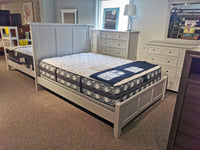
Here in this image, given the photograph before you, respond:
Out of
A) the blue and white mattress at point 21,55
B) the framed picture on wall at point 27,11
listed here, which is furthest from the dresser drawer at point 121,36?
the framed picture on wall at point 27,11

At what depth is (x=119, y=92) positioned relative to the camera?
6.49ft

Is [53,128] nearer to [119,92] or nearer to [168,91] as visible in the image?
[119,92]

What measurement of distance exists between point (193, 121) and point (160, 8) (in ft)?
9.68

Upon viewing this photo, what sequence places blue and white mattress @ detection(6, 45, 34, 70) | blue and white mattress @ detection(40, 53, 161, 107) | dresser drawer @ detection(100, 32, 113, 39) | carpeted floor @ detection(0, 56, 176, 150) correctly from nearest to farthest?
carpeted floor @ detection(0, 56, 176, 150), blue and white mattress @ detection(40, 53, 161, 107), blue and white mattress @ detection(6, 45, 34, 70), dresser drawer @ detection(100, 32, 113, 39)

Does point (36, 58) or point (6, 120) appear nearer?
point (6, 120)

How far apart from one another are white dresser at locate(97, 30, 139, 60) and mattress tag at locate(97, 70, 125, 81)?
5.20 ft

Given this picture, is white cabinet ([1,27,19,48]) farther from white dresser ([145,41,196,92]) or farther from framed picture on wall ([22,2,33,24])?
white dresser ([145,41,196,92])

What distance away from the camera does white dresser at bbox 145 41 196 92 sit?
119 inches

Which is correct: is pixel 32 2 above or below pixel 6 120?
above

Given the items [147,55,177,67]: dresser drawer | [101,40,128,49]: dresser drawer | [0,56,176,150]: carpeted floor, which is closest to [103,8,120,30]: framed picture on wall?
[101,40,128,49]: dresser drawer

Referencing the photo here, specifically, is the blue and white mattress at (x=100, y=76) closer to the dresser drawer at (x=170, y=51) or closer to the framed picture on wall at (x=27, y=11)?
the dresser drawer at (x=170, y=51)

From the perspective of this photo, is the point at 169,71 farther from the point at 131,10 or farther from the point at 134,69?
the point at 131,10

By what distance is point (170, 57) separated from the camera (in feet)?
10.3

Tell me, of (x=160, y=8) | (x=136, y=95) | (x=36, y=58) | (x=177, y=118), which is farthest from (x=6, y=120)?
(x=160, y=8)
